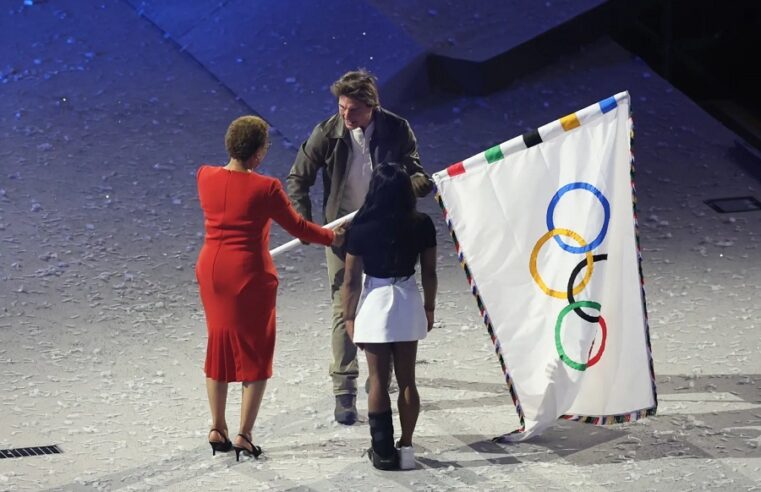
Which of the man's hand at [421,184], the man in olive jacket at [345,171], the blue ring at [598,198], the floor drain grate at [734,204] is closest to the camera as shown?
the blue ring at [598,198]

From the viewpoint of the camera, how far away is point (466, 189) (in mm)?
5203

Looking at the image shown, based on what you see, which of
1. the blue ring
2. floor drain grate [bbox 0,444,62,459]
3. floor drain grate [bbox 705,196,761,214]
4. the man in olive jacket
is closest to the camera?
the blue ring

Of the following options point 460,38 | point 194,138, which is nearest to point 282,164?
point 194,138

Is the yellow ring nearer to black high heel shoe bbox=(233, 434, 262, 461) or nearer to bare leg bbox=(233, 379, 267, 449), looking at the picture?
bare leg bbox=(233, 379, 267, 449)

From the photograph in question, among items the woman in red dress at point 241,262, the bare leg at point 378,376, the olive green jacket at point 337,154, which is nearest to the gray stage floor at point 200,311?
the bare leg at point 378,376

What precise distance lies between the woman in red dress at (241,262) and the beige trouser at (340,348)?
56cm

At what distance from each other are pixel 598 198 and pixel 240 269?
1386 mm

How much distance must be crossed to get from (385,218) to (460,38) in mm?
5360

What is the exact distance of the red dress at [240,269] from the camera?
5.02 m

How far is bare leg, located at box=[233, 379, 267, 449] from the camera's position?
5168 mm

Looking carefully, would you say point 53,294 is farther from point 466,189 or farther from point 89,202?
point 466,189

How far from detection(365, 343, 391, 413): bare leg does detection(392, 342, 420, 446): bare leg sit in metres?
0.04

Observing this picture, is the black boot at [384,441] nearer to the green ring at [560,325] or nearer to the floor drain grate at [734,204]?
the green ring at [560,325]

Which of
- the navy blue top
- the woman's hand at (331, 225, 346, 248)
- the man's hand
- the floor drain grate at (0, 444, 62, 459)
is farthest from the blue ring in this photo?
the floor drain grate at (0, 444, 62, 459)
